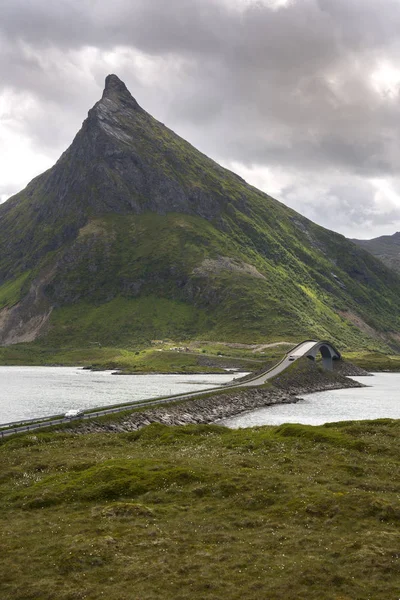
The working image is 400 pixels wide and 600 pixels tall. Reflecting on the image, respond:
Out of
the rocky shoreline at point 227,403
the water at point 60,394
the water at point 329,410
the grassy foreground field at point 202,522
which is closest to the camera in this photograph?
the grassy foreground field at point 202,522

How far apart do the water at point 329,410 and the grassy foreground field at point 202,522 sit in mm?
47112

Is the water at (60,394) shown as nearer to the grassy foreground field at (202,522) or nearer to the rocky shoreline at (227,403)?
the rocky shoreline at (227,403)

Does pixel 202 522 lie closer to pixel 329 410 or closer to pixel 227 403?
Result: pixel 227 403

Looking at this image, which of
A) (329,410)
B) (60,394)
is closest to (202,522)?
(329,410)

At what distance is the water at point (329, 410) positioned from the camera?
358ft

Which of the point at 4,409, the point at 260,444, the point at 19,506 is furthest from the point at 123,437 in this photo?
the point at 4,409

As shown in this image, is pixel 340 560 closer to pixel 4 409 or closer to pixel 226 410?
pixel 226 410

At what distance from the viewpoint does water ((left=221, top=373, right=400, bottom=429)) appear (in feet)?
A: 358

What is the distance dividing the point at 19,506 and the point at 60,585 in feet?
50.9

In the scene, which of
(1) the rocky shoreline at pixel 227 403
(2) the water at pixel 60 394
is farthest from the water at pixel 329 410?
(2) the water at pixel 60 394

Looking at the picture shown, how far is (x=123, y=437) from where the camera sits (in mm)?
72250

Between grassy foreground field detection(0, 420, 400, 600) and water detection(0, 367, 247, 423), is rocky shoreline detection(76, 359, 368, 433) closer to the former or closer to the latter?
water detection(0, 367, 247, 423)

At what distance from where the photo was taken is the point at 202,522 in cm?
3650

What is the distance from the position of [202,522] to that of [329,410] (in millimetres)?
96381
